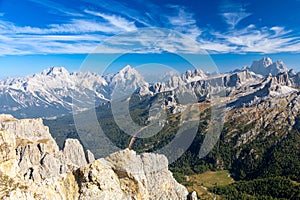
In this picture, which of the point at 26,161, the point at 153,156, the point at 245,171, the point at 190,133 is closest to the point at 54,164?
the point at 26,161

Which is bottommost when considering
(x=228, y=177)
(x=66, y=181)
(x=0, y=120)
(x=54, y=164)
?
(x=228, y=177)

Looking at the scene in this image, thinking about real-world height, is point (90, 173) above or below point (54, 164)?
above

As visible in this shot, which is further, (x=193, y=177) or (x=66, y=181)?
(x=193, y=177)

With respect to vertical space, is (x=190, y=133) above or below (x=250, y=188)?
above

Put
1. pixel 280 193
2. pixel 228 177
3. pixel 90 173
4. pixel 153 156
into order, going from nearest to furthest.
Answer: pixel 90 173
pixel 153 156
pixel 280 193
pixel 228 177

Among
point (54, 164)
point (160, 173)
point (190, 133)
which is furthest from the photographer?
point (190, 133)

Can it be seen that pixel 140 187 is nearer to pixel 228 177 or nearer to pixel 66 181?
pixel 66 181

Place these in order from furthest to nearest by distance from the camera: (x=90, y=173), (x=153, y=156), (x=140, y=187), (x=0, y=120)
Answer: (x=0, y=120) < (x=153, y=156) < (x=140, y=187) < (x=90, y=173)

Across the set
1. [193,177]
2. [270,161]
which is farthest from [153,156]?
[270,161]

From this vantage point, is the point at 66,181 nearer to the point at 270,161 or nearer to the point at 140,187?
the point at 140,187
